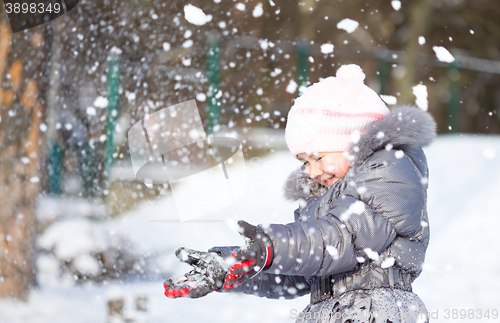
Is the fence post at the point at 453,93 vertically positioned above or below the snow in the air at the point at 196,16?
below

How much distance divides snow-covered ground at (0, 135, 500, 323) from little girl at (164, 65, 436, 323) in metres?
1.54

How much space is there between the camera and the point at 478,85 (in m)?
7.69

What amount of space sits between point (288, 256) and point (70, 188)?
495 cm

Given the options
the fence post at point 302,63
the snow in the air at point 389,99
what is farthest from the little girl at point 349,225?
the fence post at point 302,63

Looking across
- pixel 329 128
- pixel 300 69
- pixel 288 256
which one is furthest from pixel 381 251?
pixel 300 69

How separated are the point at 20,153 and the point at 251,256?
3.71m

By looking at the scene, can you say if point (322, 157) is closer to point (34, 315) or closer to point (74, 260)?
point (34, 315)

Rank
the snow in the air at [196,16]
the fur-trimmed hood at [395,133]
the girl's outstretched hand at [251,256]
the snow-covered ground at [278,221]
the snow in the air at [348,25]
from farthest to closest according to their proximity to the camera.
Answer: the snow in the air at [348,25] → the snow in the air at [196,16] → the snow-covered ground at [278,221] → the fur-trimmed hood at [395,133] → the girl's outstretched hand at [251,256]

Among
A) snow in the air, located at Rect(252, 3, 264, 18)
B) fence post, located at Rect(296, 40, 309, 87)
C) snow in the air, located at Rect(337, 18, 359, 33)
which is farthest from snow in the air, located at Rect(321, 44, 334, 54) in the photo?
snow in the air, located at Rect(252, 3, 264, 18)

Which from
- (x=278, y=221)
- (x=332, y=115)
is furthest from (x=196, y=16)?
(x=332, y=115)

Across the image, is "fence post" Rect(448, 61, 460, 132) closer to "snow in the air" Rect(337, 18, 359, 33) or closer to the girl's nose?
"snow in the air" Rect(337, 18, 359, 33)

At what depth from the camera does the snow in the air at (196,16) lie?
7.62m

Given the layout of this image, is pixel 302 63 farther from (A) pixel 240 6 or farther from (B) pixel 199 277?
(B) pixel 199 277

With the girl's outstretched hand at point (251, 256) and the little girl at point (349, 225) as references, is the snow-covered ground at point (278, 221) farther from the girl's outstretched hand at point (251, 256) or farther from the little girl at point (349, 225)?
the girl's outstretched hand at point (251, 256)
